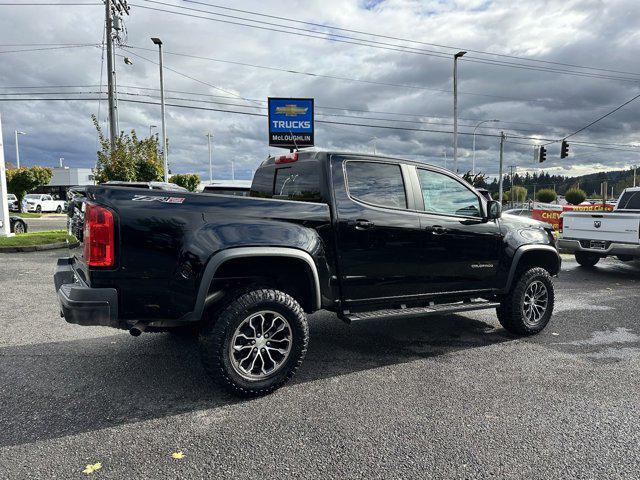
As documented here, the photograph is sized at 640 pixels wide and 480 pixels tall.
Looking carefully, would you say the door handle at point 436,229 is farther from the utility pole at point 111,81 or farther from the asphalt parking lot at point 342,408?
the utility pole at point 111,81

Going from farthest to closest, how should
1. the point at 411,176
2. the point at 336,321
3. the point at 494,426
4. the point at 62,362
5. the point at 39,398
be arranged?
1. the point at 336,321
2. the point at 411,176
3. the point at 62,362
4. the point at 39,398
5. the point at 494,426

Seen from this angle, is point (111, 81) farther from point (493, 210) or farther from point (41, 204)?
point (41, 204)

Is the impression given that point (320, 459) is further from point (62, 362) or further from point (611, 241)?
point (611, 241)

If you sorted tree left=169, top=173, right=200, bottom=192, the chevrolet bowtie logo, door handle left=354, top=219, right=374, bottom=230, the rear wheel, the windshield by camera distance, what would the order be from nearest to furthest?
door handle left=354, top=219, right=374, bottom=230, the rear wheel, the windshield, the chevrolet bowtie logo, tree left=169, top=173, right=200, bottom=192

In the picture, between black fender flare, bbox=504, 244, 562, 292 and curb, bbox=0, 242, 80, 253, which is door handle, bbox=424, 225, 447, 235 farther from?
curb, bbox=0, 242, 80, 253

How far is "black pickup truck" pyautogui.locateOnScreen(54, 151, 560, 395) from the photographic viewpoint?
331 centimetres

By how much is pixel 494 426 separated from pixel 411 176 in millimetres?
2461

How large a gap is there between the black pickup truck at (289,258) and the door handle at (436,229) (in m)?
0.01

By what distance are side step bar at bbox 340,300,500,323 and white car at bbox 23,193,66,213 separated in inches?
1588

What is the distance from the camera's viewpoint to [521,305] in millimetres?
5211

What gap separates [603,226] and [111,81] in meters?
19.6

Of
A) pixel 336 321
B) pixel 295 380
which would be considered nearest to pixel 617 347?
pixel 336 321

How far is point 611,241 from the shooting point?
941cm

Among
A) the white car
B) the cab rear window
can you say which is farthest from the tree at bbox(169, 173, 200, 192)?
the cab rear window
